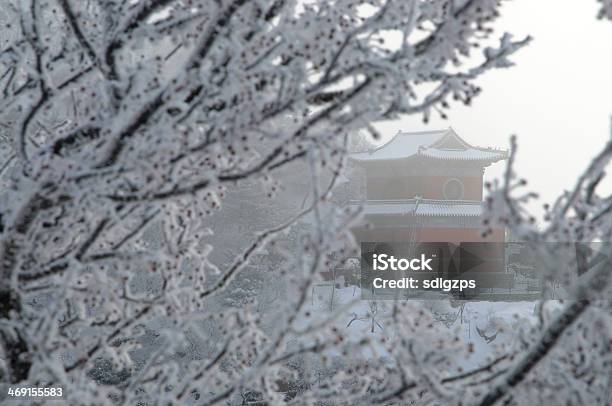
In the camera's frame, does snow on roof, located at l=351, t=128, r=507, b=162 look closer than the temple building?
No

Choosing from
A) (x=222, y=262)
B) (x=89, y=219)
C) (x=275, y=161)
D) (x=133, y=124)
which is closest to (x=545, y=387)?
(x=275, y=161)

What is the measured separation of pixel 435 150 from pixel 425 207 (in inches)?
136

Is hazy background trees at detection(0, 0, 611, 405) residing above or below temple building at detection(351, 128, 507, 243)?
below

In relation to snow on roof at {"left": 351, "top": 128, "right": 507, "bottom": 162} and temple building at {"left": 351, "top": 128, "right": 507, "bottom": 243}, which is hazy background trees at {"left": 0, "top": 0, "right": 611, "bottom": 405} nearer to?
temple building at {"left": 351, "top": 128, "right": 507, "bottom": 243}

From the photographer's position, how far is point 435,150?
29.8 m

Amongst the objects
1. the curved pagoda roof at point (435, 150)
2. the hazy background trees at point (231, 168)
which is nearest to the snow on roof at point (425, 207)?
the curved pagoda roof at point (435, 150)

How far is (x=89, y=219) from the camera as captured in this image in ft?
7.85

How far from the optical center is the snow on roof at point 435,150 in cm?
2905

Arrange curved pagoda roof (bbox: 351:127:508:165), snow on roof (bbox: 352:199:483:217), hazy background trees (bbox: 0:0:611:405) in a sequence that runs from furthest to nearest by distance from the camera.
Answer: curved pagoda roof (bbox: 351:127:508:165)
snow on roof (bbox: 352:199:483:217)
hazy background trees (bbox: 0:0:611:405)

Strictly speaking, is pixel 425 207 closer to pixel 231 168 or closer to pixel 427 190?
pixel 427 190

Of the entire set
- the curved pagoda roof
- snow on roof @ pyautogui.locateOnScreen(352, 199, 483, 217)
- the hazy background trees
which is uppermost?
the curved pagoda roof

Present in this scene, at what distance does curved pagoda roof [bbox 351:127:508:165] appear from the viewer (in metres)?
29.0

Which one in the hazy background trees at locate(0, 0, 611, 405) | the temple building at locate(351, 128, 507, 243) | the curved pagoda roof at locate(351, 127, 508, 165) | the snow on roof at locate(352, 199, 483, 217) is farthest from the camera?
the curved pagoda roof at locate(351, 127, 508, 165)

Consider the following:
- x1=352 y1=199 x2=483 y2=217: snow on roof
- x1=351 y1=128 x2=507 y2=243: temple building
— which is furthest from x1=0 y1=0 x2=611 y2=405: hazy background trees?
x1=351 y1=128 x2=507 y2=243: temple building
